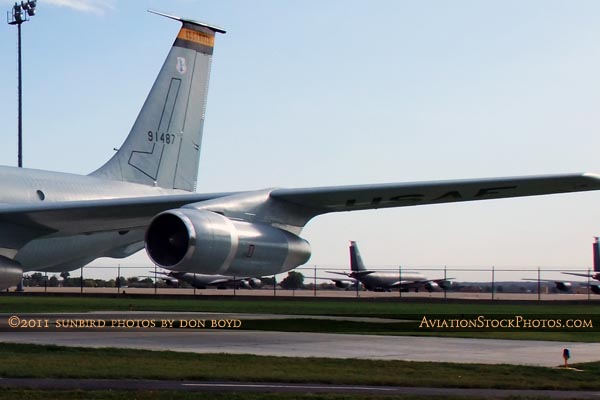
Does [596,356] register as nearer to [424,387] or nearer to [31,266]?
[424,387]

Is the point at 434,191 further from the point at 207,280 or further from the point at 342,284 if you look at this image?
the point at 342,284

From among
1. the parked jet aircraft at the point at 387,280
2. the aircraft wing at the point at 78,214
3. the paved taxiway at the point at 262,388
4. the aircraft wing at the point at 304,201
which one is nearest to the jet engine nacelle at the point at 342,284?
the parked jet aircraft at the point at 387,280

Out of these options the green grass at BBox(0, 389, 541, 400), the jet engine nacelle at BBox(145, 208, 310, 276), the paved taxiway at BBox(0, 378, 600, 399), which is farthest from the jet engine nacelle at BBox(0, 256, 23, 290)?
the green grass at BBox(0, 389, 541, 400)

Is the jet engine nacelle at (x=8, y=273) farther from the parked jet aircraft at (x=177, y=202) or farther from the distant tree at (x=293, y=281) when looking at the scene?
the distant tree at (x=293, y=281)

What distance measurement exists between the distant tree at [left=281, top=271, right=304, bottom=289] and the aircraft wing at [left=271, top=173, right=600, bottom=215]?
59.9 m

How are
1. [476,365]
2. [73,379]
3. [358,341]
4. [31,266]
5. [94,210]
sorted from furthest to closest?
[31,266] < [94,210] < [358,341] < [476,365] < [73,379]

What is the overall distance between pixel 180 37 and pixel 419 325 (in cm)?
1080

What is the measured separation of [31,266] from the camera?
2439 centimetres

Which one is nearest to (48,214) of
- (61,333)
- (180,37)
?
(61,333)

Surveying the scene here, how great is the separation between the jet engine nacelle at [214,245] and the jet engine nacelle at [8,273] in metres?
3.67

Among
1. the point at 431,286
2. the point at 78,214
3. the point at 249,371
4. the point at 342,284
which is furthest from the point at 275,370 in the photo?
the point at 342,284

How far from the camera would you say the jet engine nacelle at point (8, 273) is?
20.4 meters

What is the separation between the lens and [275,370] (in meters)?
13.2

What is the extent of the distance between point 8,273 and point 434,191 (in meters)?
8.88
